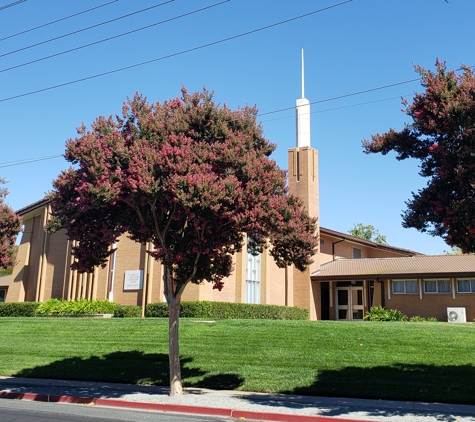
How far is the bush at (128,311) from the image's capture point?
26797mm

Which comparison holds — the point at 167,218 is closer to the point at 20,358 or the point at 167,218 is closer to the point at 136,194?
the point at 136,194

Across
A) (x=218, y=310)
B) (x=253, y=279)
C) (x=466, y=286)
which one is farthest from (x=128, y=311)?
(x=466, y=286)

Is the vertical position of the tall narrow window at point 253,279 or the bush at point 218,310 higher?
the tall narrow window at point 253,279

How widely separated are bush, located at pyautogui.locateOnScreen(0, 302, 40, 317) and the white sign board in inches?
199

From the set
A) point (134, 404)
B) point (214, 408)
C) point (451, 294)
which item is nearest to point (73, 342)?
point (134, 404)

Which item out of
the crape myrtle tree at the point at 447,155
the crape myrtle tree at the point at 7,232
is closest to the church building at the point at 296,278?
the crape myrtle tree at the point at 7,232

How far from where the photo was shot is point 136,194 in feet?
38.5

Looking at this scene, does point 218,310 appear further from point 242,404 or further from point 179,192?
point 179,192

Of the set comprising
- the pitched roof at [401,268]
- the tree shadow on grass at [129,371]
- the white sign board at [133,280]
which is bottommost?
the tree shadow on grass at [129,371]

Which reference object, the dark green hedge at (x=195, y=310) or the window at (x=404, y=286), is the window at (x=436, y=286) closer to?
the window at (x=404, y=286)

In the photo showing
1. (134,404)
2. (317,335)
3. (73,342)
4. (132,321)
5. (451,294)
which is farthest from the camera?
(451,294)

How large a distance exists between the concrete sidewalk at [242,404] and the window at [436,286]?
68.9 feet

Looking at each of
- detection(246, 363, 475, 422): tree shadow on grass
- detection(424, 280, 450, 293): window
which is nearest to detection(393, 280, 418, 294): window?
detection(424, 280, 450, 293): window

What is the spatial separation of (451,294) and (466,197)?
2267cm
